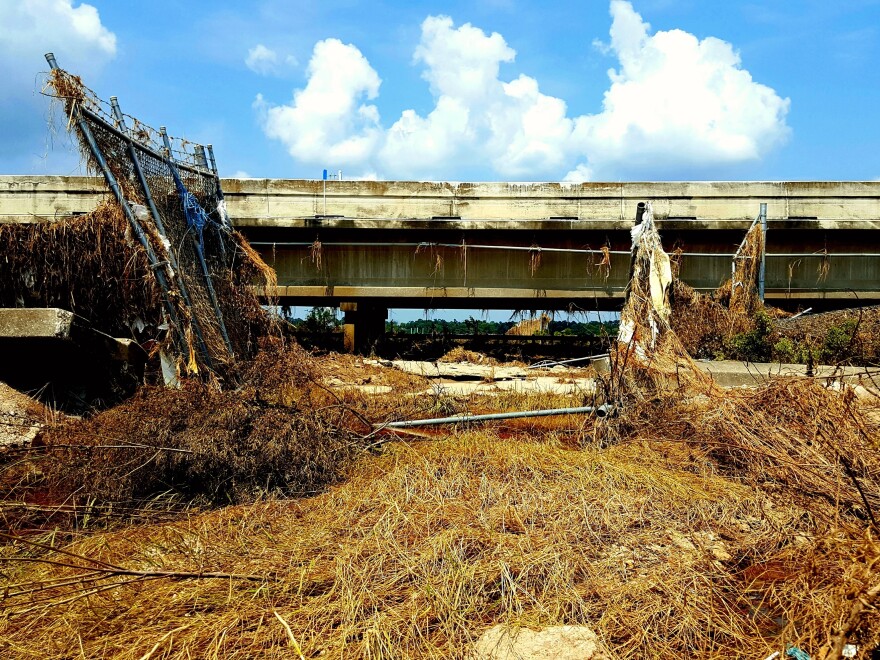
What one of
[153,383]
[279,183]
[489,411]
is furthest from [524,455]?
[279,183]

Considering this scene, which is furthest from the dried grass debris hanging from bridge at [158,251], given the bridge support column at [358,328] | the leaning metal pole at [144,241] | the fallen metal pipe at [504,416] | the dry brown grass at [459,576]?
the bridge support column at [358,328]

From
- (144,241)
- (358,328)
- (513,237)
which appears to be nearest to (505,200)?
(513,237)

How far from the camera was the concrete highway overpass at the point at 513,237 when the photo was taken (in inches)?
498

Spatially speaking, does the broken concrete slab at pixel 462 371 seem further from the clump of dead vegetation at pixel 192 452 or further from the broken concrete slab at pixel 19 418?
the broken concrete slab at pixel 19 418

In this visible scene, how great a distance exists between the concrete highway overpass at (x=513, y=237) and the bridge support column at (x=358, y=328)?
189 mm

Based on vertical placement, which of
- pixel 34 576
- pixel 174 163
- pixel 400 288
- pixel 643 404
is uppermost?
pixel 174 163

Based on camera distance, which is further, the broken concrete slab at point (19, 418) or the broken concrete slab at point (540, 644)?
the broken concrete slab at point (19, 418)

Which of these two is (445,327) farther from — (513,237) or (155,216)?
(155,216)

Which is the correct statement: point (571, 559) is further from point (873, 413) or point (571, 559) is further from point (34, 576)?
Answer: point (873, 413)

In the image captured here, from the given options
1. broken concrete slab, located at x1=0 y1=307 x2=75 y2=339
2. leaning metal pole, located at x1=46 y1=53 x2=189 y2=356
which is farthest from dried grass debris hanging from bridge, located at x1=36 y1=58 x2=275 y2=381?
broken concrete slab, located at x1=0 y1=307 x2=75 y2=339

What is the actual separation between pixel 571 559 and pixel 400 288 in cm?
994

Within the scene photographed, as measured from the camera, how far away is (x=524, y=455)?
4879 millimetres

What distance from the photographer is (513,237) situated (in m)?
12.8

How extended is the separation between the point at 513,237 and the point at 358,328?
11.9 ft
